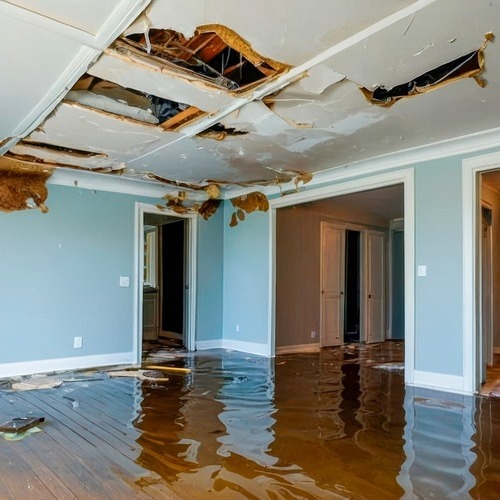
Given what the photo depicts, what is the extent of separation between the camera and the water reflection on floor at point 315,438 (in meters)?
2.37

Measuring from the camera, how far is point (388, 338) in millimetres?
8891

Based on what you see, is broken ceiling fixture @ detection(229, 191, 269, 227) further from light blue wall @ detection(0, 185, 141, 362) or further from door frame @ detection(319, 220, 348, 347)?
light blue wall @ detection(0, 185, 141, 362)

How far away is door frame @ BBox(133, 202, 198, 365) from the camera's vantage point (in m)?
6.10

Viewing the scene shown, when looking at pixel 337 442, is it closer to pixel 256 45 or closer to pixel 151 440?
pixel 151 440

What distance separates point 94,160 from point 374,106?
3.06 metres

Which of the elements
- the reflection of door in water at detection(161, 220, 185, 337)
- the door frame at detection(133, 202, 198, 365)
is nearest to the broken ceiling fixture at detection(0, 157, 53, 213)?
the door frame at detection(133, 202, 198, 365)

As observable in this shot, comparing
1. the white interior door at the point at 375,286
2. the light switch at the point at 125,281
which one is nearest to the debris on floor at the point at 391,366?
the white interior door at the point at 375,286

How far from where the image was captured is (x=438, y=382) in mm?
4492

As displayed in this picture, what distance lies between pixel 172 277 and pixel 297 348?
271 cm

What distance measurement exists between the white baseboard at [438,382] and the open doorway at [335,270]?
2.48 metres

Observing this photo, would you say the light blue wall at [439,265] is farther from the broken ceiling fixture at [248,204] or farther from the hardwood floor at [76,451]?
the hardwood floor at [76,451]

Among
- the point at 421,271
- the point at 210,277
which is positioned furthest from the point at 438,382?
the point at 210,277

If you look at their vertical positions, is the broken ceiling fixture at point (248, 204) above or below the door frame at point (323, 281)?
above

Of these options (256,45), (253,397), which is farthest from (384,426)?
(256,45)
